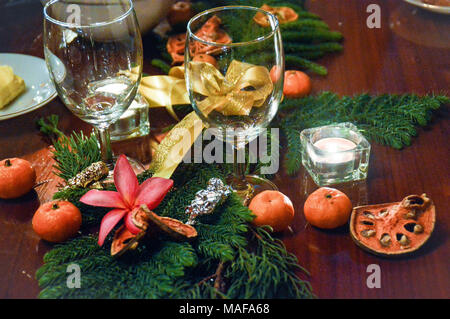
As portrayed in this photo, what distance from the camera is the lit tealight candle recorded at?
655 millimetres

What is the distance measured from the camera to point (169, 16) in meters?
1.04

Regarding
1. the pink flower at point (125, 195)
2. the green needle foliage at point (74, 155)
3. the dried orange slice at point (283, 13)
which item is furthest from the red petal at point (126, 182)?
the dried orange slice at point (283, 13)

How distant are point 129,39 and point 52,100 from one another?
290 mm

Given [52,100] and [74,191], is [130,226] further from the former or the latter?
[52,100]

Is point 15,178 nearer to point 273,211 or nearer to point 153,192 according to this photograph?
point 153,192

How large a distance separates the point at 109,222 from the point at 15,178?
0.56 feet

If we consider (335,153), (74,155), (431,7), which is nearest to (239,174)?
(335,153)

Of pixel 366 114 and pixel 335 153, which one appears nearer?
pixel 335 153

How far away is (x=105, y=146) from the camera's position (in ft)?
2.32

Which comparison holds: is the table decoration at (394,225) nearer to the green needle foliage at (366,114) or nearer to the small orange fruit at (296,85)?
the green needle foliage at (366,114)

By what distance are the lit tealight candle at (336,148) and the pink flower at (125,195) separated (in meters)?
0.21

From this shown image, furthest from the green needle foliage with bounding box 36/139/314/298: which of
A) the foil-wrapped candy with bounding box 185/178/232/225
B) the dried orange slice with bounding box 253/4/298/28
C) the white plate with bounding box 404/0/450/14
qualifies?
the white plate with bounding box 404/0/450/14

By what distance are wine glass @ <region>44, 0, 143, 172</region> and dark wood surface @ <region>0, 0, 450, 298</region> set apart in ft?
0.38

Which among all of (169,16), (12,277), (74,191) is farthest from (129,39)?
(169,16)
